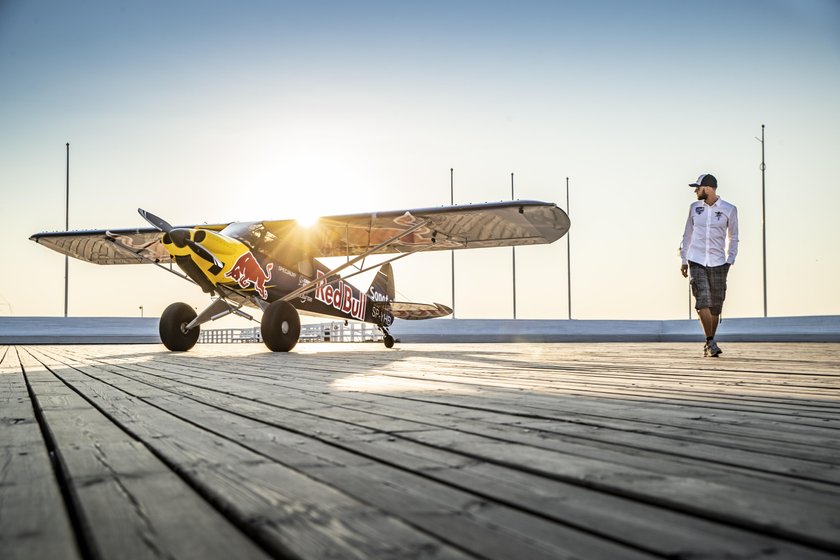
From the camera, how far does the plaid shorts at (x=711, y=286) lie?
7.82 meters

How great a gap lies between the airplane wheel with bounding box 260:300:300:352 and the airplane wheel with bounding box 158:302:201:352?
1.68 metres

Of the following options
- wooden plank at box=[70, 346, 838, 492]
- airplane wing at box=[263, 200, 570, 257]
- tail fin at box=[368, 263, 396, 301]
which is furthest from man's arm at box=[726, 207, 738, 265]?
tail fin at box=[368, 263, 396, 301]

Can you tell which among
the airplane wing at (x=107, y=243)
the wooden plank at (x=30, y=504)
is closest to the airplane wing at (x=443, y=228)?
the airplane wing at (x=107, y=243)

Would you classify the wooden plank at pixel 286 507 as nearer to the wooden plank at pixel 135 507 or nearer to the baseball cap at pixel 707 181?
the wooden plank at pixel 135 507

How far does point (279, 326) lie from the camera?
11.2 meters

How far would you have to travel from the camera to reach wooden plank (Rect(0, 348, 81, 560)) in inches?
42.8

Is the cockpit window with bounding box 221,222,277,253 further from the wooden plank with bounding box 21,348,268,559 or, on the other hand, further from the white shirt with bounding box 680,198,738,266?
the wooden plank with bounding box 21,348,268,559

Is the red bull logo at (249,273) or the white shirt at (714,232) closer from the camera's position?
the white shirt at (714,232)

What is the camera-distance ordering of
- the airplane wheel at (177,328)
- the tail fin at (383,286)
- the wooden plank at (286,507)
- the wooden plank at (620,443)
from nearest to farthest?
the wooden plank at (286,507) → the wooden plank at (620,443) → the airplane wheel at (177,328) → the tail fin at (383,286)

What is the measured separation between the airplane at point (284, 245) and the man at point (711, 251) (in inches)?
117

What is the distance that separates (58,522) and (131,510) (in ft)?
0.41

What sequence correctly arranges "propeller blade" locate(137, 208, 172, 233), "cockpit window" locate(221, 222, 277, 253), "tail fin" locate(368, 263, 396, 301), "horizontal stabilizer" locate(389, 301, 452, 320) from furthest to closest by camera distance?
"horizontal stabilizer" locate(389, 301, 452, 320) → "tail fin" locate(368, 263, 396, 301) → "cockpit window" locate(221, 222, 277, 253) → "propeller blade" locate(137, 208, 172, 233)

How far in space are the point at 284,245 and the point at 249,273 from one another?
131 cm

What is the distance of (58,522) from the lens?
123 cm
